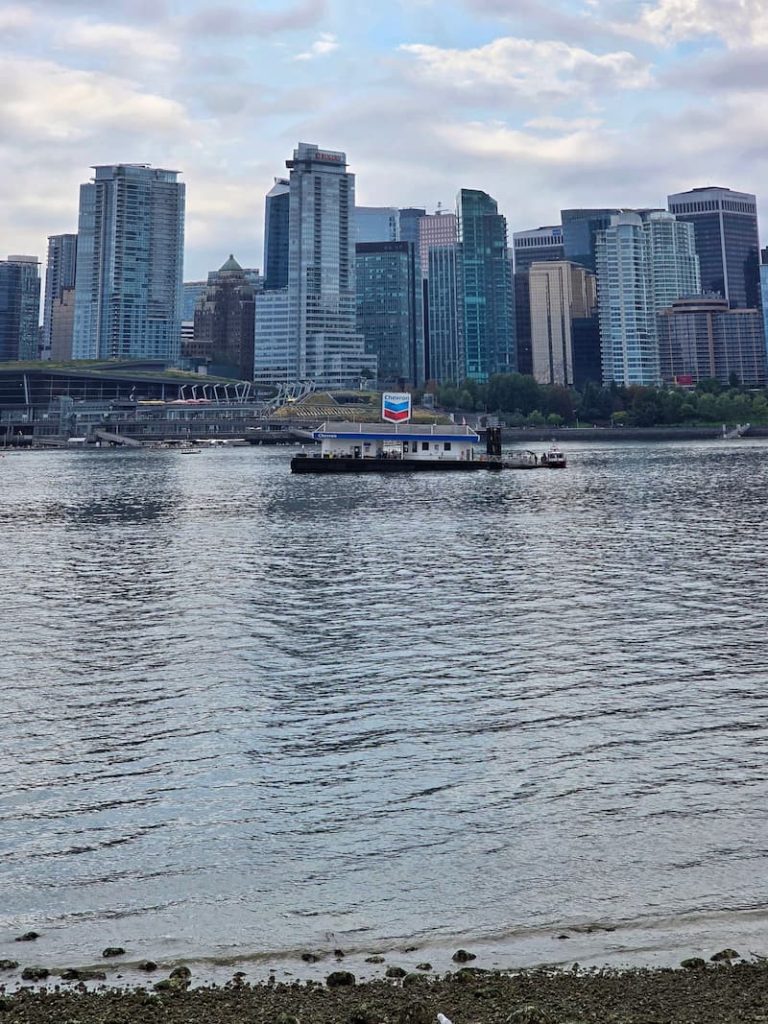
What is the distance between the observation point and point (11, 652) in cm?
3956

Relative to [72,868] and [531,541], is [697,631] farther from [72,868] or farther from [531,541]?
[531,541]

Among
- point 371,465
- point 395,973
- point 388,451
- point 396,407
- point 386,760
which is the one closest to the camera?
point 395,973

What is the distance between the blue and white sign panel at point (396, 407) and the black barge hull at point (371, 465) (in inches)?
314

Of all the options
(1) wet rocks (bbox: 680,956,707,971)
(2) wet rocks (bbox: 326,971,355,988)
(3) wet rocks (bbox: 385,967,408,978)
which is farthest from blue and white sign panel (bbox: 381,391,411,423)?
(2) wet rocks (bbox: 326,971,355,988)

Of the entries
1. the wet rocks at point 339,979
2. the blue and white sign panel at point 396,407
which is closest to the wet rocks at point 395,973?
the wet rocks at point 339,979

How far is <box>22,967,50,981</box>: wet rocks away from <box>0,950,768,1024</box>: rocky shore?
0.18m

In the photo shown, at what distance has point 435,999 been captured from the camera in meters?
14.3

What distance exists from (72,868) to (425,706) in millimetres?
13238

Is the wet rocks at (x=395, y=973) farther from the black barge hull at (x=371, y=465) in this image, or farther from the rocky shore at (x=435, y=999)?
the black barge hull at (x=371, y=465)

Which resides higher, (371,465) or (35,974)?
(371,465)

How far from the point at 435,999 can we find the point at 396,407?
15159 centimetres

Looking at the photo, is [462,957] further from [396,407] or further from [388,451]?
[396,407]

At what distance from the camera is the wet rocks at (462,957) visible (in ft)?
52.2

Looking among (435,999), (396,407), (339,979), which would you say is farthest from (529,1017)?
(396,407)
